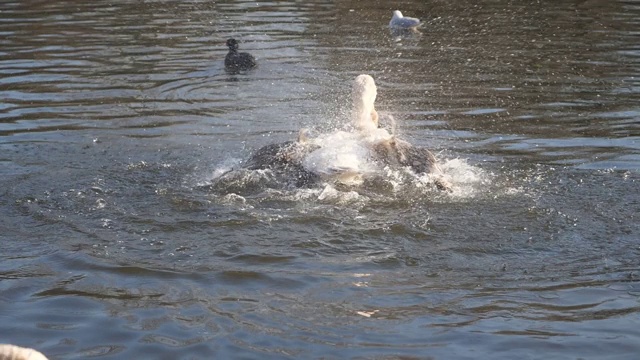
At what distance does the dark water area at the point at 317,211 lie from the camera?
625cm

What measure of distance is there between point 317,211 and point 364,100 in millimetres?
1749

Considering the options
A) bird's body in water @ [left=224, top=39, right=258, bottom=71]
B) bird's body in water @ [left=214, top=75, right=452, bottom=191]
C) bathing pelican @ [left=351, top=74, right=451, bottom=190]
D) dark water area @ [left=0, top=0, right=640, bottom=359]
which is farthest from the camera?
bird's body in water @ [left=224, top=39, right=258, bottom=71]

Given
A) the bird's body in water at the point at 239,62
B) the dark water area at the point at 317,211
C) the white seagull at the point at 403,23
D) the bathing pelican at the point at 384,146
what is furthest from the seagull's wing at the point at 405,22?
the bathing pelican at the point at 384,146

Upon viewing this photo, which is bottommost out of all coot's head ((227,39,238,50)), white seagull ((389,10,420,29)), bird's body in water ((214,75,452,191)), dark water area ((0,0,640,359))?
dark water area ((0,0,640,359))

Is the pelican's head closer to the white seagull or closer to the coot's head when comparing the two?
the coot's head

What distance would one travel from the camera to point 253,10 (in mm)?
20062

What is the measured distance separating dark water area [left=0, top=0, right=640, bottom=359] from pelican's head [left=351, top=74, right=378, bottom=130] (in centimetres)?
78

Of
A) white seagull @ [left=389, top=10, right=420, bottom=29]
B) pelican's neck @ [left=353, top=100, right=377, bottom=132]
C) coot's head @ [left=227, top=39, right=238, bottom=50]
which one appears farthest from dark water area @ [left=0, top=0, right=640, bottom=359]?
white seagull @ [left=389, top=10, right=420, bottom=29]

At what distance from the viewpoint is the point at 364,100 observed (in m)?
9.70

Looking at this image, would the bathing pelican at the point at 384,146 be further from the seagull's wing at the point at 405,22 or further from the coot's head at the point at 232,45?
the seagull's wing at the point at 405,22

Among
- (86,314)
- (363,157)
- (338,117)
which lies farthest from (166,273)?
(338,117)

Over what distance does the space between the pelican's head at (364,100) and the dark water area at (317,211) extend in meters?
0.78

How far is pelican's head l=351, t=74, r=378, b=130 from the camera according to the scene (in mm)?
9680

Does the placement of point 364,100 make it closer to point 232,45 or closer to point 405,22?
point 232,45
